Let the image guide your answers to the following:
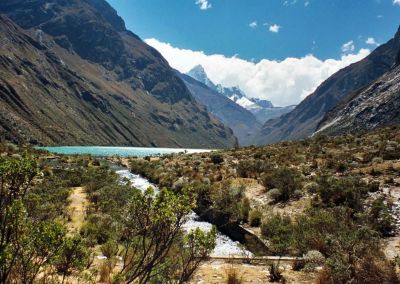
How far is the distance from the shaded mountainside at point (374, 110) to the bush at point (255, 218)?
348 ft

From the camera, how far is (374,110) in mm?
135625

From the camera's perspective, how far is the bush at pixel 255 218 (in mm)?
20438

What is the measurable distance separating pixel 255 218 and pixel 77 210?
37.2 feet

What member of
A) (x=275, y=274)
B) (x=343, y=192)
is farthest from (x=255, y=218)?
(x=275, y=274)

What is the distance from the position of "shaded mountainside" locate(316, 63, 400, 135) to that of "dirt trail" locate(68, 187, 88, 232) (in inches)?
4188

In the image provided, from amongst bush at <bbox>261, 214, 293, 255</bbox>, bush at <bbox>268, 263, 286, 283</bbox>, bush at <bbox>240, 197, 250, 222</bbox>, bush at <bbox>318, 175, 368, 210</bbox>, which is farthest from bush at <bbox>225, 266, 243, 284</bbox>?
bush at <bbox>240, 197, 250, 222</bbox>

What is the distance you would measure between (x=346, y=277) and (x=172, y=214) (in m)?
5.72

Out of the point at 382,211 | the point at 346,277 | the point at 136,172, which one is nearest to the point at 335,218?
the point at 382,211

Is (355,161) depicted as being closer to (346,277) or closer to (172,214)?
(346,277)

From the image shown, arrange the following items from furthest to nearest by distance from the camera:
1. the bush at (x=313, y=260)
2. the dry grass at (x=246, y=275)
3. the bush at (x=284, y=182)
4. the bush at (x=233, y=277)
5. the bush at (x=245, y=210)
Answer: the bush at (x=284, y=182) < the bush at (x=245, y=210) < the bush at (x=313, y=260) < the dry grass at (x=246, y=275) < the bush at (x=233, y=277)

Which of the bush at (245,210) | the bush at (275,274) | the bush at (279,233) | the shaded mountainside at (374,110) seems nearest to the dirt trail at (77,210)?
the bush at (279,233)

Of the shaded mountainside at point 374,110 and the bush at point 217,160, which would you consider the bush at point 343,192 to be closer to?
the bush at point 217,160

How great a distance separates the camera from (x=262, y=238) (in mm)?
17656

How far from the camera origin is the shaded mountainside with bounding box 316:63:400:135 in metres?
124
